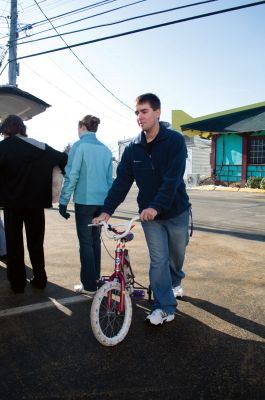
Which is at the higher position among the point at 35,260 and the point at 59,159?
the point at 59,159

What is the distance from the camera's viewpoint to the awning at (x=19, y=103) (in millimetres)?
5614

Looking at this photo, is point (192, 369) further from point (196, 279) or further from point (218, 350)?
point (196, 279)

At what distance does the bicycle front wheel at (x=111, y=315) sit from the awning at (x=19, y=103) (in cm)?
351

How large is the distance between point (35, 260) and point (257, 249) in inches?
167

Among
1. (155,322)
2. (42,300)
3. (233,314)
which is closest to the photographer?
(155,322)

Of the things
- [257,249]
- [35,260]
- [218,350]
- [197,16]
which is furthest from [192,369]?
[197,16]

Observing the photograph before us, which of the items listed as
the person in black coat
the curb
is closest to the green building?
the curb

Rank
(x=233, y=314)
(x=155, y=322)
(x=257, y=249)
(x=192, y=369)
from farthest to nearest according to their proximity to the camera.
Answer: (x=257, y=249) → (x=233, y=314) → (x=155, y=322) → (x=192, y=369)

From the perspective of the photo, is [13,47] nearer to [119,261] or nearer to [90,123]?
[90,123]

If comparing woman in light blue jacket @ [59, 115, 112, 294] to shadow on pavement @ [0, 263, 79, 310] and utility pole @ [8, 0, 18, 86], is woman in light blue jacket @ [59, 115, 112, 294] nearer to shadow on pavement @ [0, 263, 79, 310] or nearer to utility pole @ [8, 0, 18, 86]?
shadow on pavement @ [0, 263, 79, 310]

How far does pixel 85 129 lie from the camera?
454 centimetres

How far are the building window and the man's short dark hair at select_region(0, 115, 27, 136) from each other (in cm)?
2306

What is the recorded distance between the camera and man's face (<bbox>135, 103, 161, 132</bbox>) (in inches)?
140

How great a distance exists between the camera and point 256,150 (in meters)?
26.0
